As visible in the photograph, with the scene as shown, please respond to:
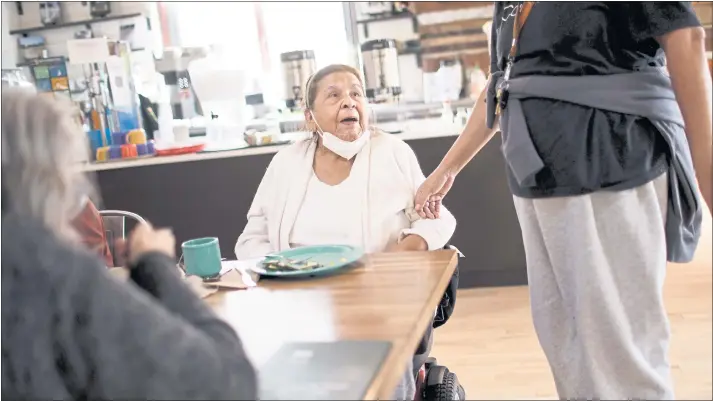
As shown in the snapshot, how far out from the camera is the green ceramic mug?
1.31 metres

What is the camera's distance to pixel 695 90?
0.98 m

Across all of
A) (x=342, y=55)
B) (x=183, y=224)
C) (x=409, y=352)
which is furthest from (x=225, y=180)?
(x=409, y=352)

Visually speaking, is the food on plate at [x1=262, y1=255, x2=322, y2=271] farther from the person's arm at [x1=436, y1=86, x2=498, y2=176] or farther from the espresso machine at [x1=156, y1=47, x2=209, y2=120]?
the espresso machine at [x1=156, y1=47, x2=209, y2=120]

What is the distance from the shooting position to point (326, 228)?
5.83 feet

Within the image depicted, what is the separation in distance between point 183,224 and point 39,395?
256 centimetres

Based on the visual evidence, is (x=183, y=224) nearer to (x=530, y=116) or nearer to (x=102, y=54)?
(x=102, y=54)

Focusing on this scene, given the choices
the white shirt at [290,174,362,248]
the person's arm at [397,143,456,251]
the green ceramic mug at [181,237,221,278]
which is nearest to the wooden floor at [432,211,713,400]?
the person's arm at [397,143,456,251]

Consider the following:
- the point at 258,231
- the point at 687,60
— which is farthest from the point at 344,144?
the point at 687,60

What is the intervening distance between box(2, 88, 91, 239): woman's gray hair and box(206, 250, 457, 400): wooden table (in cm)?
34

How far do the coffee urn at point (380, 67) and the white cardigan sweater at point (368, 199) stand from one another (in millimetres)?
1329

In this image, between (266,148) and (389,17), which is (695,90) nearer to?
(266,148)

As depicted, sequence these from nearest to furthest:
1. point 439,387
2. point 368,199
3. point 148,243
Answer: point 148,243, point 439,387, point 368,199

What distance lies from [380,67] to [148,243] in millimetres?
2407

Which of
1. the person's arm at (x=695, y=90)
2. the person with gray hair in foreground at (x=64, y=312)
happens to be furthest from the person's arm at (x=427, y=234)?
the person with gray hair in foreground at (x=64, y=312)
